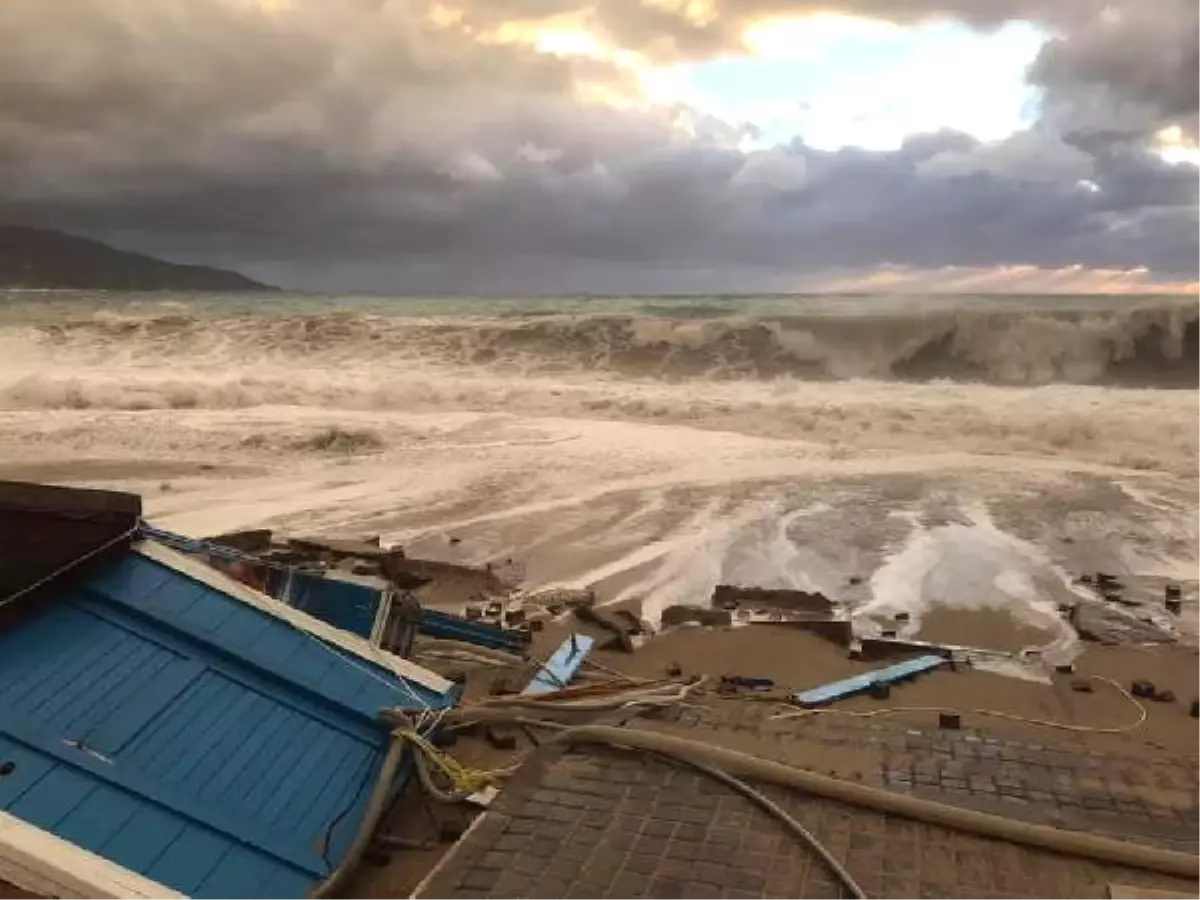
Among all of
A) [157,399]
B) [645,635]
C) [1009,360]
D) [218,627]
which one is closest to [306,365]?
[157,399]

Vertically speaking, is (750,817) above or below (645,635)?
above

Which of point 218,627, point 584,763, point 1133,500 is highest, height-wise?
point 218,627

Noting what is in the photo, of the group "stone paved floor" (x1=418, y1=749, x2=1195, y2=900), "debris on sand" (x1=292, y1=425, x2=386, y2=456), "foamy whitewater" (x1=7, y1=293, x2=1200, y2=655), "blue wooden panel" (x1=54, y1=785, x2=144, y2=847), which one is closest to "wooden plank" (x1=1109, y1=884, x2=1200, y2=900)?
"stone paved floor" (x1=418, y1=749, x2=1195, y2=900)

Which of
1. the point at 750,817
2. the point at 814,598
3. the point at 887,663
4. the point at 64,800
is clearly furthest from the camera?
the point at 814,598

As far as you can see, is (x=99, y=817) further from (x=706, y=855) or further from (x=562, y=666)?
(x=562, y=666)

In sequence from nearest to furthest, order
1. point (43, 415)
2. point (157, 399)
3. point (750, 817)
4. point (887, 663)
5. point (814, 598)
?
point (750, 817) < point (887, 663) < point (814, 598) < point (43, 415) < point (157, 399)

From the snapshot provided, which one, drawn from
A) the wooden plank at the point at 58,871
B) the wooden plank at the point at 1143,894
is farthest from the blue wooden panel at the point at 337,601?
the wooden plank at the point at 1143,894

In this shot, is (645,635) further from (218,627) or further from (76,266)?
(76,266)

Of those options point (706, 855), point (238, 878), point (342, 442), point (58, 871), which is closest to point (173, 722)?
point (238, 878)

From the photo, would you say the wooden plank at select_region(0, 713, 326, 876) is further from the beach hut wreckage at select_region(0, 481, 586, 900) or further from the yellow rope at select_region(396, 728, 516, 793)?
the yellow rope at select_region(396, 728, 516, 793)
